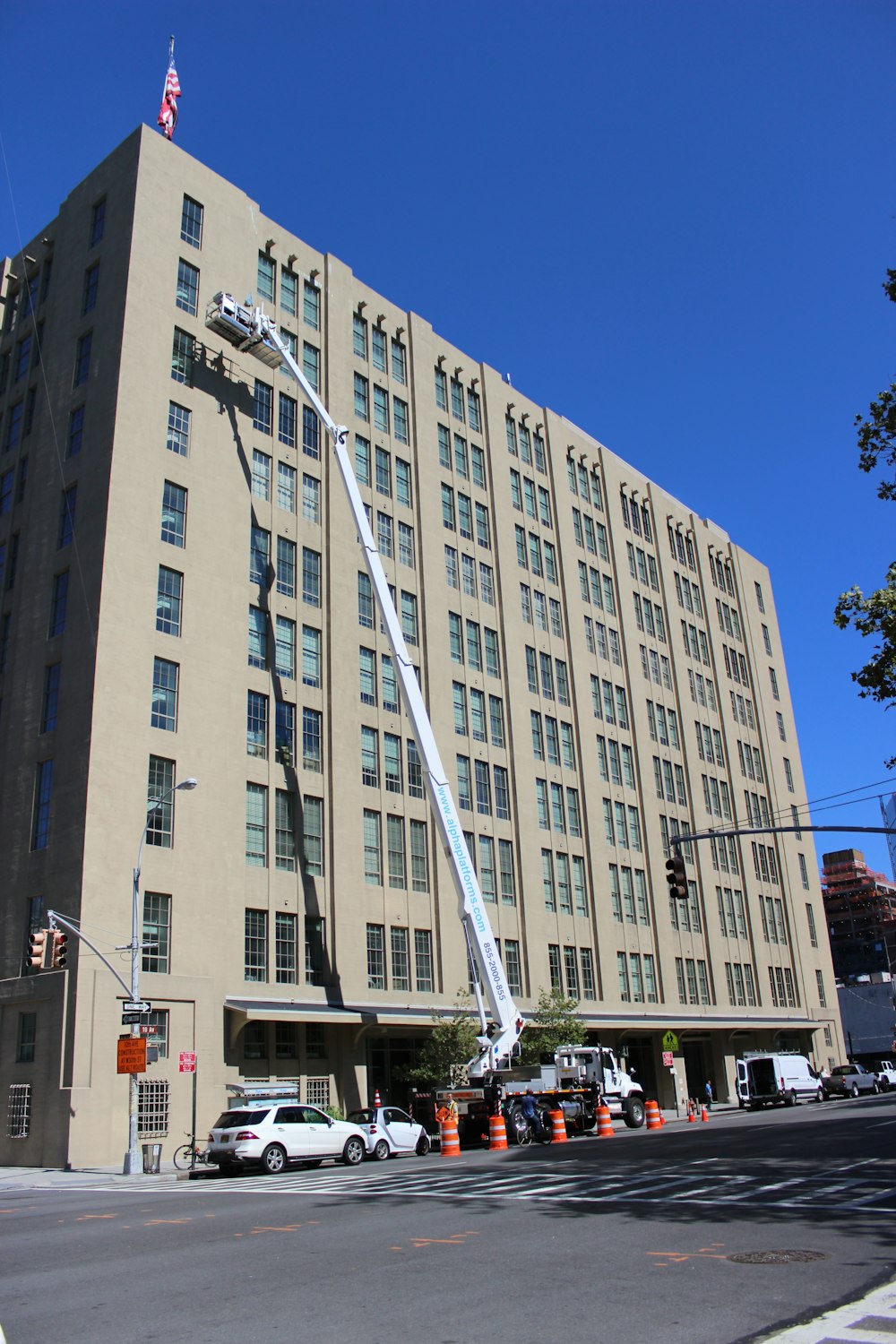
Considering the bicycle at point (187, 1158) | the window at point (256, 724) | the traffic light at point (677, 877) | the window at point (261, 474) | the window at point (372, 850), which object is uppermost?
the window at point (261, 474)

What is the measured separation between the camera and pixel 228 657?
137 ft

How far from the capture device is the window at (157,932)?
36125 millimetres

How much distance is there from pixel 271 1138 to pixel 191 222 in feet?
125

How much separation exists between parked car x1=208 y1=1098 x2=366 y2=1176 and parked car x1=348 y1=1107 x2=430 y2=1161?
1.65 meters

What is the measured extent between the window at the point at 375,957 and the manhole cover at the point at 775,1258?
33.8 m

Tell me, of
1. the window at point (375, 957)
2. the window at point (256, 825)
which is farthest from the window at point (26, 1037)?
the window at point (375, 957)

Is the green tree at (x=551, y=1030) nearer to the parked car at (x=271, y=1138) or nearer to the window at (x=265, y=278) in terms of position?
the parked car at (x=271, y=1138)

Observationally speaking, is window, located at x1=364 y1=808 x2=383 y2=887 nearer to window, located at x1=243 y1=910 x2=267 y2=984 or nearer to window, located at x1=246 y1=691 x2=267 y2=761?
window, located at x1=243 y1=910 x2=267 y2=984

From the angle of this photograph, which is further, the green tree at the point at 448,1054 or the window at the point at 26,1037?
the green tree at the point at 448,1054

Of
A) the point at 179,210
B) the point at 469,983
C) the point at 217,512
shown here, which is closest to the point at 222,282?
the point at 179,210

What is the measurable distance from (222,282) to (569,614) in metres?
26.9

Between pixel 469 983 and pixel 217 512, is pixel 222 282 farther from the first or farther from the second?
pixel 469 983

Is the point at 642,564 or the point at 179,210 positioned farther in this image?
the point at 642,564

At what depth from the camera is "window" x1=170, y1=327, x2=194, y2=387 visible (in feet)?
144
